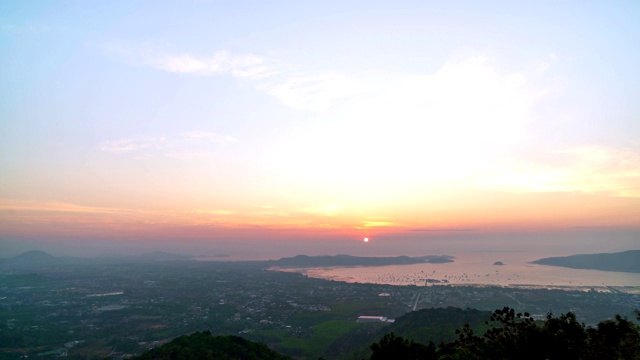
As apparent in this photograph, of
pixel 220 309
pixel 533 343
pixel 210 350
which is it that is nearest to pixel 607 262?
pixel 220 309

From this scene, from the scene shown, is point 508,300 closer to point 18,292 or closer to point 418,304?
point 418,304

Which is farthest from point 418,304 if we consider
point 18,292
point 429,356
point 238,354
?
point 18,292

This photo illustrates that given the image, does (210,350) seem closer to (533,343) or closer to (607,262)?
(533,343)

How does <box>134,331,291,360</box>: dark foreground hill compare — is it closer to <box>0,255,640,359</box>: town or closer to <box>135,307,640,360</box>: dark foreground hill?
<box>0,255,640,359</box>: town

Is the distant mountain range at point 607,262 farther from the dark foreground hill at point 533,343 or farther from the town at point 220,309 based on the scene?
the dark foreground hill at point 533,343

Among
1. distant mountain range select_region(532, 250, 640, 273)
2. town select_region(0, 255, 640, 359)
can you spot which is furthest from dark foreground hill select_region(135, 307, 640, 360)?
distant mountain range select_region(532, 250, 640, 273)
